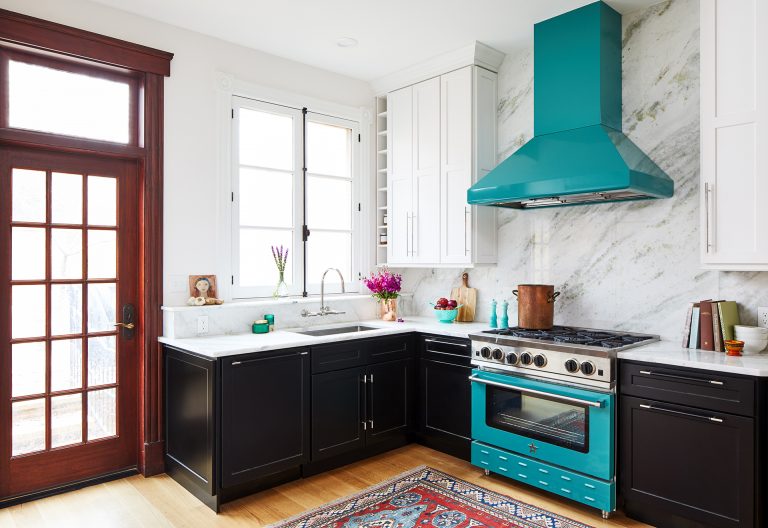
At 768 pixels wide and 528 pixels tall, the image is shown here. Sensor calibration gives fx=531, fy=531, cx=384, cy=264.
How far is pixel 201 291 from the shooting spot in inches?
146

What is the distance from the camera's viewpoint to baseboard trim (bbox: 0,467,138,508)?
3102 mm

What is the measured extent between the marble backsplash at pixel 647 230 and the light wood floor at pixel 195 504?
1.24m

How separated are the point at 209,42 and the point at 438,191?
6.65ft

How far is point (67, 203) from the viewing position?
3.36 m

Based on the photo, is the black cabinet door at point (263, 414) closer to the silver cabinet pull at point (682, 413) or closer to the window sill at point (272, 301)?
the window sill at point (272, 301)

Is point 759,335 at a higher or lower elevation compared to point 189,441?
higher

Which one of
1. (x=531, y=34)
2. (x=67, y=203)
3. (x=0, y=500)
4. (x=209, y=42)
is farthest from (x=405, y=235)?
(x=0, y=500)

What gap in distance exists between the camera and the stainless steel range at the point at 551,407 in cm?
292

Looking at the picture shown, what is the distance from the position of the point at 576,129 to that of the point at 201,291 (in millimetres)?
2739

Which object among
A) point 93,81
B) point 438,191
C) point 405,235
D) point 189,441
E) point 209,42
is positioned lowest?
point 189,441

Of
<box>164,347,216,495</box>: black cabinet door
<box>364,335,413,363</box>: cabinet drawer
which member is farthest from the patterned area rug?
<box>364,335,413,363</box>: cabinet drawer

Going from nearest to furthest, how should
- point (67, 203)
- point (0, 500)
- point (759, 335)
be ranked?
1. point (759, 335)
2. point (0, 500)
3. point (67, 203)

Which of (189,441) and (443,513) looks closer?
(443,513)

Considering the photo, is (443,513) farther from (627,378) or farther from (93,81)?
(93,81)
